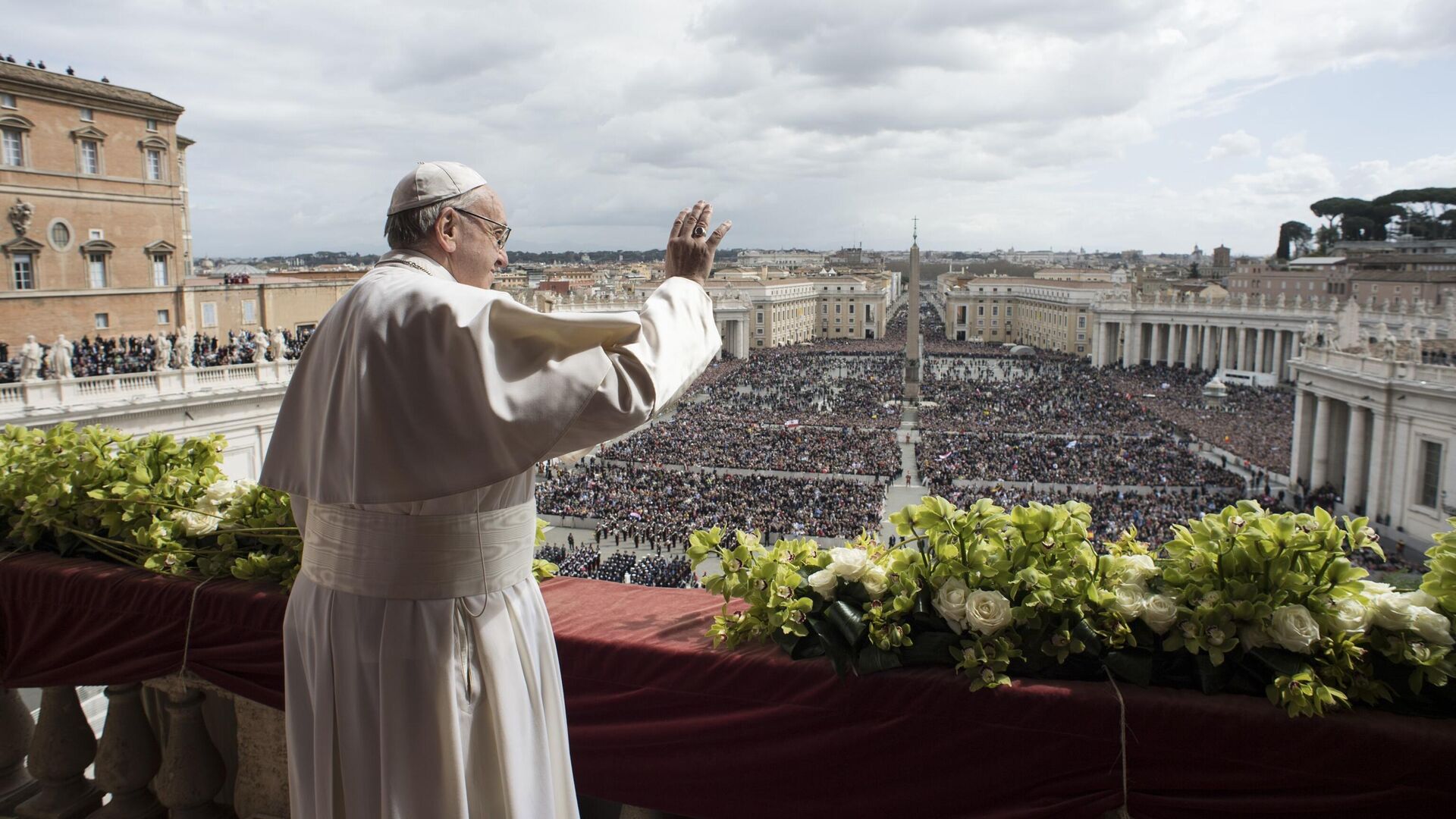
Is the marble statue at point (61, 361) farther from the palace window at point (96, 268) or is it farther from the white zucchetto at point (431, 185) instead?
the white zucchetto at point (431, 185)

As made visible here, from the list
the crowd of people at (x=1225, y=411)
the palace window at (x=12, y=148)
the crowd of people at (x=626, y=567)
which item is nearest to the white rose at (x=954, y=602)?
the crowd of people at (x=626, y=567)

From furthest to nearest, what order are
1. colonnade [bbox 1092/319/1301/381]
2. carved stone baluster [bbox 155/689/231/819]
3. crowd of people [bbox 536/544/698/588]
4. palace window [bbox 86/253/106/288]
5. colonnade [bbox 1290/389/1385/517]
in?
colonnade [bbox 1092/319/1301/381]
colonnade [bbox 1290/389/1385/517]
palace window [bbox 86/253/106/288]
crowd of people [bbox 536/544/698/588]
carved stone baluster [bbox 155/689/231/819]

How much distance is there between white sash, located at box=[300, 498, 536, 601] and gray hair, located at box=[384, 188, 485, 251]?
616mm

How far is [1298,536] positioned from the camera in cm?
211

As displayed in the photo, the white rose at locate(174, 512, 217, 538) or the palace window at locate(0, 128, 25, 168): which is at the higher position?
the palace window at locate(0, 128, 25, 168)

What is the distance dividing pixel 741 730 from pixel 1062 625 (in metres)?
0.83

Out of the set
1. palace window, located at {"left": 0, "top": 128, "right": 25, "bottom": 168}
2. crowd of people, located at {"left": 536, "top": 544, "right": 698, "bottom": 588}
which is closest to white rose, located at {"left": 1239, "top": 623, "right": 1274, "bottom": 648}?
crowd of people, located at {"left": 536, "top": 544, "right": 698, "bottom": 588}

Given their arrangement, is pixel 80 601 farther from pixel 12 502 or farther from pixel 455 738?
pixel 455 738

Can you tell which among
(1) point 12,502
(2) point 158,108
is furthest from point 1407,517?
(2) point 158,108

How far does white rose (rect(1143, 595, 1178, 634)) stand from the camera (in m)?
2.15

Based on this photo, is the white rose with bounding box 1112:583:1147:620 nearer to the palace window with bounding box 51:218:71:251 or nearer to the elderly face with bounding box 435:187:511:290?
the elderly face with bounding box 435:187:511:290

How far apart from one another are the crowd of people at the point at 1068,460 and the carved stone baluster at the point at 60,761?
24.0 m

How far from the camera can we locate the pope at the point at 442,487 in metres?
1.76

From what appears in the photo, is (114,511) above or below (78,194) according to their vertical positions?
below
